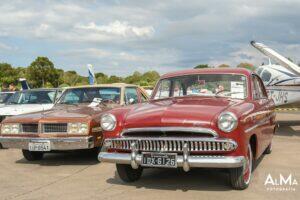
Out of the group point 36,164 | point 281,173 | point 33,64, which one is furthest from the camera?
point 33,64

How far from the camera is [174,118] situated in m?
5.78

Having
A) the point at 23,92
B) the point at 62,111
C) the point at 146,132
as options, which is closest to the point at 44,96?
the point at 23,92

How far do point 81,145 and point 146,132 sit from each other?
2.22 m

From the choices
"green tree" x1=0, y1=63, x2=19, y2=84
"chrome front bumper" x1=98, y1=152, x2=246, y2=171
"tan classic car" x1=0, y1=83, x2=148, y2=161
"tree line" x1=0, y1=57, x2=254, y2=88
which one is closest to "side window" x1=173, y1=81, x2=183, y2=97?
"tan classic car" x1=0, y1=83, x2=148, y2=161

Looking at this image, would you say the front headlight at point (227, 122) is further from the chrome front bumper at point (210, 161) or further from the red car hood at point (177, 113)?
the chrome front bumper at point (210, 161)

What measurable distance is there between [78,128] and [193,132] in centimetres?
289

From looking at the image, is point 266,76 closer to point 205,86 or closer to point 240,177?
point 205,86

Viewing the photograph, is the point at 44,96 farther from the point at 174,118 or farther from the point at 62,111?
the point at 174,118

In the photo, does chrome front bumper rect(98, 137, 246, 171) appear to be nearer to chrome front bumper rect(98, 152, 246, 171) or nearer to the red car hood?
chrome front bumper rect(98, 152, 246, 171)

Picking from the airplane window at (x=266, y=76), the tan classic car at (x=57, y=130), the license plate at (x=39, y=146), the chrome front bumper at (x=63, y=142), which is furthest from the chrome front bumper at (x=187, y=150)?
the airplane window at (x=266, y=76)

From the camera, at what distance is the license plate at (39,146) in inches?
314

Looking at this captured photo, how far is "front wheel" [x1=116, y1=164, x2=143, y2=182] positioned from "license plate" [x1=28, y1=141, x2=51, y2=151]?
1.99 meters

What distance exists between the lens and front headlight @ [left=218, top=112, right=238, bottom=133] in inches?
221

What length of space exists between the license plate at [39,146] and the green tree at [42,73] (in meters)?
59.4
